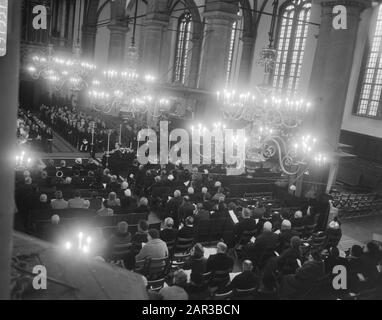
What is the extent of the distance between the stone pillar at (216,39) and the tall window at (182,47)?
1598cm

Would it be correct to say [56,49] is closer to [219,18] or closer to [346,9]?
[219,18]

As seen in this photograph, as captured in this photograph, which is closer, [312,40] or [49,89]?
[312,40]

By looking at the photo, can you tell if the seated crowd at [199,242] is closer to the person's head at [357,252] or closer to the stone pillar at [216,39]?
the person's head at [357,252]

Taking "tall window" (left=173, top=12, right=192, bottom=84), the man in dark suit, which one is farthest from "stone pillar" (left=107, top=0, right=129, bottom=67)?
Answer: the man in dark suit

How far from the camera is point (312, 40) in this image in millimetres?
23406

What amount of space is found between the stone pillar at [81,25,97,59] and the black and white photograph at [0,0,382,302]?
12.5ft

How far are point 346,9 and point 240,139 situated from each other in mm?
5281

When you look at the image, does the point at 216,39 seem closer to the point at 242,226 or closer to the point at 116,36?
the point at 242,226

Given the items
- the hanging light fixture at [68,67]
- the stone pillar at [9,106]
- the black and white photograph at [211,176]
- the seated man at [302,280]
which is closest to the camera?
the stone pillar at [9,106]

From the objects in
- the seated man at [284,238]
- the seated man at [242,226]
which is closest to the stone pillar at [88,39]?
the seated man at [242,226]

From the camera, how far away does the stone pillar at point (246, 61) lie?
27866 mm

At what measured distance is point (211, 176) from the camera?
15844 mm

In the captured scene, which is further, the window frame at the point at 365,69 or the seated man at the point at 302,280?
the window frame at the point at 365,69
